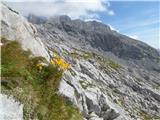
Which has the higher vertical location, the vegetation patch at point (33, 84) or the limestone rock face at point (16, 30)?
the limestone rock face at point (16, 30)

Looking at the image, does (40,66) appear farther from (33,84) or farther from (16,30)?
(16,30)

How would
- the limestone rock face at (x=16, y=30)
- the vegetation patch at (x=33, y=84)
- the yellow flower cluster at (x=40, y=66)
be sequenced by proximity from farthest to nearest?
the limestone rock face at (x=16, y=30) < the yellow flower cluster at (x=40, y=66) < the vegetation patch at (x=33, y=84)

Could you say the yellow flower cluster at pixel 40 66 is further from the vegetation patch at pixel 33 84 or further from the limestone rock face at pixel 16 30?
the limestone rock face at pixel 16 30

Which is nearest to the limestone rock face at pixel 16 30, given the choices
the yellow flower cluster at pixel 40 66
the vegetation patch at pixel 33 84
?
the vegetation patch at pixel 33 84

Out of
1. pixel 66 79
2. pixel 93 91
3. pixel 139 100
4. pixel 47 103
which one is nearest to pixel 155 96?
pixel 139 100

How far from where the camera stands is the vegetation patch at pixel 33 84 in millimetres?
13516

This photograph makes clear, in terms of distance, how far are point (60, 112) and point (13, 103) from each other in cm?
280

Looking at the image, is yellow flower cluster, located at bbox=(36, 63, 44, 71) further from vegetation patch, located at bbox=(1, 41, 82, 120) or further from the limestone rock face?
the limestone rock face

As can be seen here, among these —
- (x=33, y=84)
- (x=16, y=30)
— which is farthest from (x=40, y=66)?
(x=16, y=30)

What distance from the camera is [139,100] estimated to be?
121m

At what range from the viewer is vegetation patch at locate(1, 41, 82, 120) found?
44.3 ft

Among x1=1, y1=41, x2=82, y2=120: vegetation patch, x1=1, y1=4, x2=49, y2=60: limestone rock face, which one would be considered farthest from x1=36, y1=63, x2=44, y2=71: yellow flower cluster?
x1=1, y1=4, x2=49, y2=60: limestone rock face

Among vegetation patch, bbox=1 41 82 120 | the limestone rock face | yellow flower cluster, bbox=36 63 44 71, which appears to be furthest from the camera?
the limestone rock face

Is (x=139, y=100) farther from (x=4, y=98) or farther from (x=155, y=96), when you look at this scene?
(x=4, y=98)
